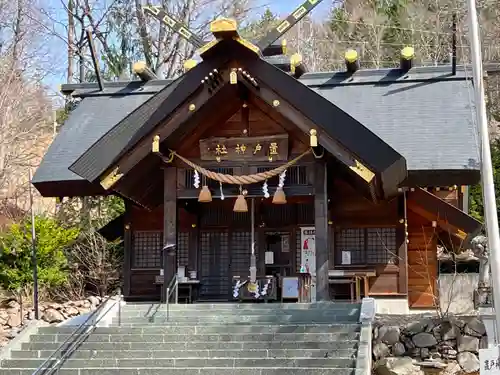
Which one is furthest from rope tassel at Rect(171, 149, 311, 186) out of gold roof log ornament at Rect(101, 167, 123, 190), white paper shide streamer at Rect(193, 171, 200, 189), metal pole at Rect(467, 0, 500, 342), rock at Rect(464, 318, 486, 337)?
metal pole at Rect(467, 0, 500, 342)

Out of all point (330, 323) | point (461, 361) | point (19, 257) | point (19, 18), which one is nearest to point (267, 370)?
point (330, 323)

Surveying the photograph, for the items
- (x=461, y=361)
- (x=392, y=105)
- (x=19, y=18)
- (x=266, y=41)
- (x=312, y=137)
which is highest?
(x=19, y=18)

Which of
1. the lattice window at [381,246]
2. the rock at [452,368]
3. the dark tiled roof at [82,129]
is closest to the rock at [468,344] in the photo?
the rock at [452,368]

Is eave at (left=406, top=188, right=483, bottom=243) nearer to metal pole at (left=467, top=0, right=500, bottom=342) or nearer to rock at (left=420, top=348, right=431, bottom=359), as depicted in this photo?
rock at (left=420, top=348, right=431, bottom=359)

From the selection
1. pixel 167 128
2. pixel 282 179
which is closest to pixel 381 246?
pixel 282 179

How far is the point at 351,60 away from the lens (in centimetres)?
1859

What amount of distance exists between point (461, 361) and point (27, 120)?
1981cm

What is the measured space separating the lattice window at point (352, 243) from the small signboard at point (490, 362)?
8.77 metres

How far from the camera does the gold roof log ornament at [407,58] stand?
1834 centimetres

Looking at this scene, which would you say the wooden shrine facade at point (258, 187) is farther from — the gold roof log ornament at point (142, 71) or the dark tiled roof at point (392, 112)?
the gold roof log ornament at point (142, 71)

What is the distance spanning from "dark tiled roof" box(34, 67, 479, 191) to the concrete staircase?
15.6ft

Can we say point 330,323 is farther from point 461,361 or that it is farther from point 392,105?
point 392,105

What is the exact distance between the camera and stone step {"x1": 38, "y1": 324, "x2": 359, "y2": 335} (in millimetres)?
12250

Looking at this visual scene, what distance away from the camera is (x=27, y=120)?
27.5m
